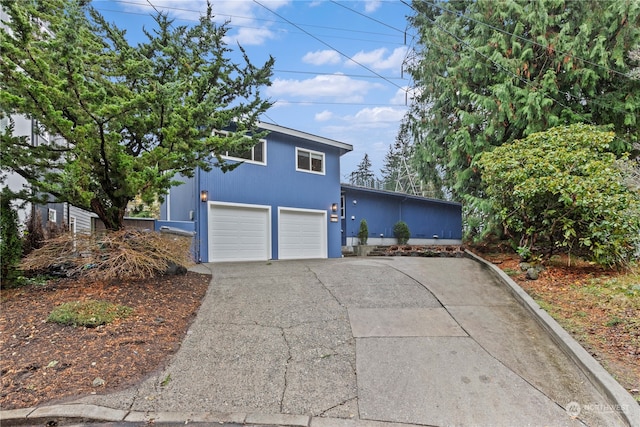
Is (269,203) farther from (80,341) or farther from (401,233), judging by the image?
(80,341)

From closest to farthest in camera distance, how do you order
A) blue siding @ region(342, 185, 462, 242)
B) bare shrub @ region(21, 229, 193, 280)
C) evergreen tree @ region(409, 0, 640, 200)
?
bare shrub @ region(21, 229, 193, 280), evergreen tree @ region(409, 0, 640, 200), blue siding @ region(342, 185, 462, 242)

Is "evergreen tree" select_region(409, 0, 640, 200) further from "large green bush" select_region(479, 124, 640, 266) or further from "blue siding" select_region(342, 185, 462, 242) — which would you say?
"blue siding" select_region(342, 185, 462, 242)

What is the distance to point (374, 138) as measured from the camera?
822 inches

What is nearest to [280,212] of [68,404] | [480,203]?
[480,203]

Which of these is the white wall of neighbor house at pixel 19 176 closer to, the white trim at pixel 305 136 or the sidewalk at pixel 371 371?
Result: the sidewalk at pixel 371 371

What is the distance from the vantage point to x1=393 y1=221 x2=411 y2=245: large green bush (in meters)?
16.7

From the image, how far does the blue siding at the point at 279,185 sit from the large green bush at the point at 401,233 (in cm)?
445

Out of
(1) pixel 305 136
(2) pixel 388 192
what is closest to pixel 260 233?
(1) pixel 305 136

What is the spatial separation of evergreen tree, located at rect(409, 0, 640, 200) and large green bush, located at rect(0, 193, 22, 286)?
10.7 m

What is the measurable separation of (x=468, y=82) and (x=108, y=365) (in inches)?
486

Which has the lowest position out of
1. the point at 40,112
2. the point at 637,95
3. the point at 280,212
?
the point at 280,212

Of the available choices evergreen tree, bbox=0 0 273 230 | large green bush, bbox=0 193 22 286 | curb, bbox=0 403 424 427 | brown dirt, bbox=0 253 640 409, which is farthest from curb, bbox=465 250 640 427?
large green bush, bbox=0 193 22 286

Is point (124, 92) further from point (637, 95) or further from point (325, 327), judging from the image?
point (637, 95)

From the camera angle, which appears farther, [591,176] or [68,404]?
[591,176]
